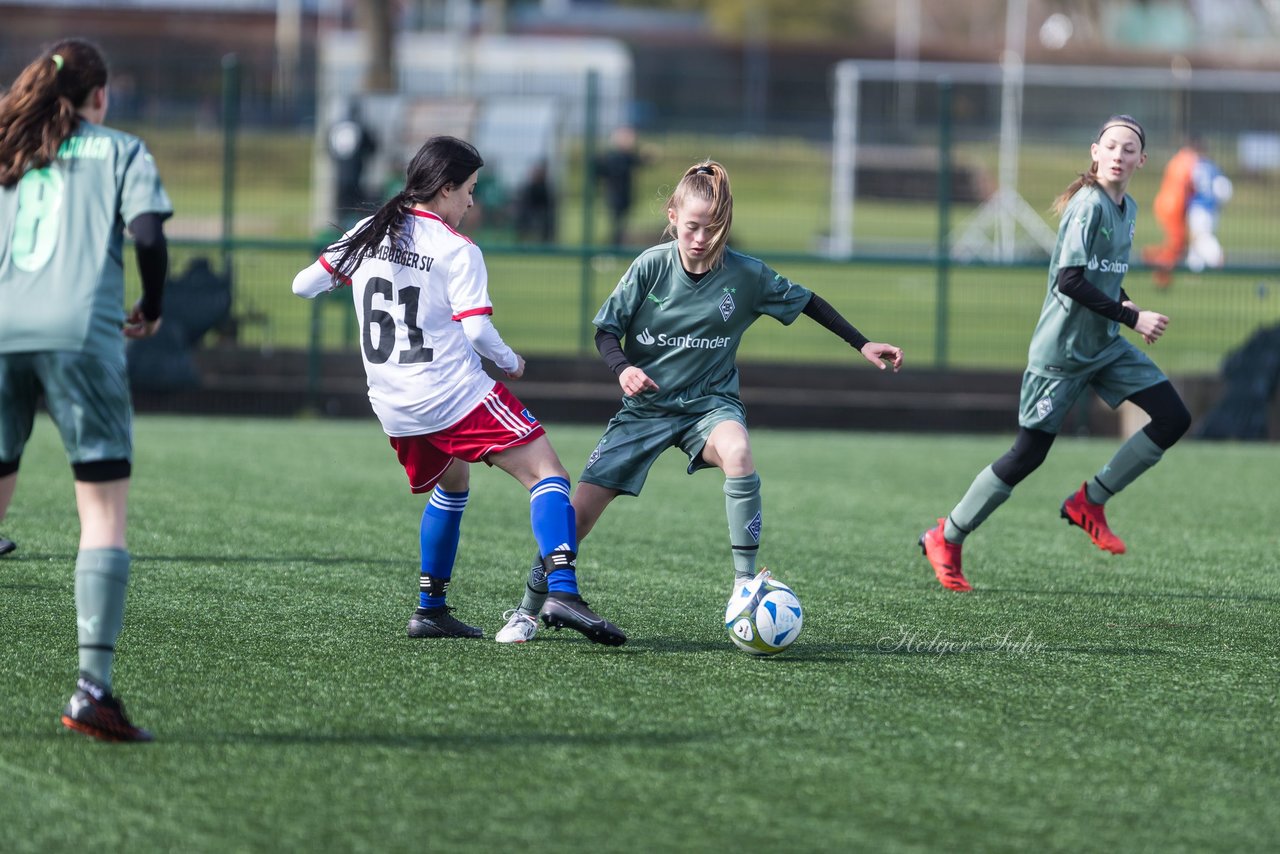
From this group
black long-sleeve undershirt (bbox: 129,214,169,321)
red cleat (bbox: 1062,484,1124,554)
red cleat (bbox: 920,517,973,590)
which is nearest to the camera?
black long-sleeve undershirt (bbox: 129,214,169,321)

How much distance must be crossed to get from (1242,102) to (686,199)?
19.9m

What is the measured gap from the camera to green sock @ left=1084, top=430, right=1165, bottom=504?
6859mm

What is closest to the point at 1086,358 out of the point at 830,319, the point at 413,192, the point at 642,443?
the point at 830,319

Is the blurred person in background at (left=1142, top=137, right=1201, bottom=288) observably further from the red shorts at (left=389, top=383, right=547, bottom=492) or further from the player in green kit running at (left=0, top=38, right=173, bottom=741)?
the player in green kit running at (left=0, top=38, right=173, bottom=741)

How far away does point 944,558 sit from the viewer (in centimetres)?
672

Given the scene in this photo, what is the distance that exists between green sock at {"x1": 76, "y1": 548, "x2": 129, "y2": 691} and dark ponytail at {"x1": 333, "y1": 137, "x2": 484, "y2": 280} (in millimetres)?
1402

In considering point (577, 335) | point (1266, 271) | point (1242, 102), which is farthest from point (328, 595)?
point (1242, 102)

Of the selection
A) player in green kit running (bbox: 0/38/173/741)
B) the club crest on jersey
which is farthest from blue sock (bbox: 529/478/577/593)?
player in green kit running (bbox: 0/38/173/741)

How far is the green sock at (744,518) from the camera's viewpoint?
5391mm

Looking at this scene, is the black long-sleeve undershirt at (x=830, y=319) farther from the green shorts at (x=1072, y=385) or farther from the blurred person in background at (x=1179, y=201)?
the blurred person in background at (x=1179, y=201)

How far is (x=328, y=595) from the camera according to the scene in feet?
20.3

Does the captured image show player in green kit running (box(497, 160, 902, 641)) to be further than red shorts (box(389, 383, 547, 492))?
Yes

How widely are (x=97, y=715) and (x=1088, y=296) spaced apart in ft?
13.3

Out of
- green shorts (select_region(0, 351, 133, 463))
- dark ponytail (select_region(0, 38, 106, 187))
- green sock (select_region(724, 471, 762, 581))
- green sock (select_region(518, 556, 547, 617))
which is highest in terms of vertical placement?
dark ponytail (select_region(0, 38, 106, 187))
